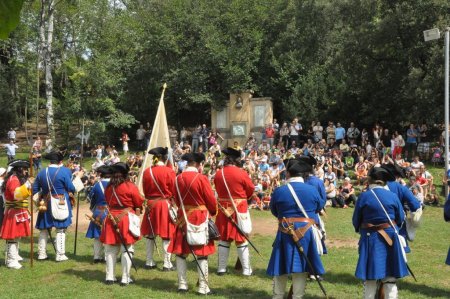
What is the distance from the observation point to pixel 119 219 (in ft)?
27.1

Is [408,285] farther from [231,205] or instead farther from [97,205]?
[97,205]

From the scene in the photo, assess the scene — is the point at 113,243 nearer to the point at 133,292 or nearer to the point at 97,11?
the point at 133,292

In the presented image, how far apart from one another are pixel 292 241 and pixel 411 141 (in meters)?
17.7

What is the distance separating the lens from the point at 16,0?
1.62 m

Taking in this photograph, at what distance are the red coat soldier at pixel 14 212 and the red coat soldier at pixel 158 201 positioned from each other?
209 centimetres

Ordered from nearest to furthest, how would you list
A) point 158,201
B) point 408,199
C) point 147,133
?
1. point 408,199
2. point 158,201
3. point 147,133

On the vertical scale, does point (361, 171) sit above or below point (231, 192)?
below

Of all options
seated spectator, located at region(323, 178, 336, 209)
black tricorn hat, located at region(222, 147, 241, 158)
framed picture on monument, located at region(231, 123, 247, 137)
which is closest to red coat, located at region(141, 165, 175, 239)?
black tricorn hat, located at region(222, 147, 241, 158)

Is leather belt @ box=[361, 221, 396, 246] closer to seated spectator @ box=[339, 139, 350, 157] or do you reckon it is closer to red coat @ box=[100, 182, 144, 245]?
red coat @ box=[100, 182, 144, 245]

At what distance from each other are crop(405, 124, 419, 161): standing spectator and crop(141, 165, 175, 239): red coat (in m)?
15.9

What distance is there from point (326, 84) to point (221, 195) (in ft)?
71.8

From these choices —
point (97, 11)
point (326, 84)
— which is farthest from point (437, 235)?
point (97, 11)

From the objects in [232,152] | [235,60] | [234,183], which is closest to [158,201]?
[234,183]

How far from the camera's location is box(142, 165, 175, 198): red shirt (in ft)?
30.2
